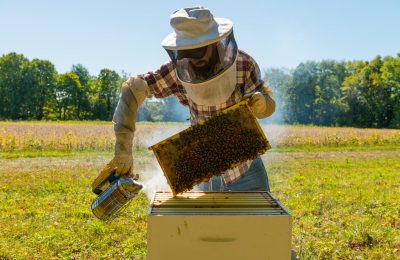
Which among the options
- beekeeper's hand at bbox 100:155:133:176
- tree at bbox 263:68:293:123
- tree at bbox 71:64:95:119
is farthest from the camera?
tree at bbox 71:64:95:119

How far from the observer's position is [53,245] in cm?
425

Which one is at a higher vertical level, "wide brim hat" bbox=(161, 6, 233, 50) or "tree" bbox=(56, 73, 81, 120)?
"wide brim hat" bbox=(161, 6, 233, 50)

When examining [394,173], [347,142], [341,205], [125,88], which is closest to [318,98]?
[347,142]

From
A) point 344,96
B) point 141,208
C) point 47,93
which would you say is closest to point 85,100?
point 47,93

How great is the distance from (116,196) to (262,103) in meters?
0.97

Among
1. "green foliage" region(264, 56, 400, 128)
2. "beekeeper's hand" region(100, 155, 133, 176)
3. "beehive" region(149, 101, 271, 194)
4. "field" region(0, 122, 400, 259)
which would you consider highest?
"beehive" region(149, 101, 271, 194)

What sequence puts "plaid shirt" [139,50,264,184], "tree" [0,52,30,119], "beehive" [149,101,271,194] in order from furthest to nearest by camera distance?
"tree" [0,52,30,119]
"plaid shirt" [139,50,264,184]
"beehive" [149,101,271,194]

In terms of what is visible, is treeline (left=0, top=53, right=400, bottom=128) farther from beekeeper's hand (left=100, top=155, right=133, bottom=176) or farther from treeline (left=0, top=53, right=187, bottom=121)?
beekeeper's hand (left=100, top=155, right=133, bottom=176)

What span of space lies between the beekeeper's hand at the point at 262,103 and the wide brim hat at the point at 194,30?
38 cm

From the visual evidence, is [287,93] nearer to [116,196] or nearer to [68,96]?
[68,96]

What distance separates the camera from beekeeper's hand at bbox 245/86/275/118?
2.41 meters

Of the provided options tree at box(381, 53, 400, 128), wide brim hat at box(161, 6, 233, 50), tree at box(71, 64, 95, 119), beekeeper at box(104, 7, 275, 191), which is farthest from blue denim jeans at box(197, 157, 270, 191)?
tree at box(71, 64, 95, 119)

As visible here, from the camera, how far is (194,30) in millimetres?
2355

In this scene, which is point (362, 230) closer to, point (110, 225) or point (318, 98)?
point (110, 225)
